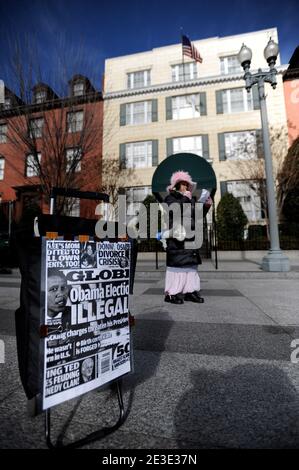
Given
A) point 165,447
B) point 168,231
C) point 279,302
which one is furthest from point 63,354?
point 279,302

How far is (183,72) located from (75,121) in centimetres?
1130

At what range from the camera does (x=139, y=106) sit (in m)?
18.6

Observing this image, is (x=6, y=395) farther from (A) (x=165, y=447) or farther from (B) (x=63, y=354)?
(A) (x=165, y=447)

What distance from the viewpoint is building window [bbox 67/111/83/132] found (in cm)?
1090

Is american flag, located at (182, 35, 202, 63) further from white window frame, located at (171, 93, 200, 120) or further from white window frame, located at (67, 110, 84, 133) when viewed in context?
white window frame, located at (67, 110, 84, 133)

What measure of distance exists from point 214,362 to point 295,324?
1.64m

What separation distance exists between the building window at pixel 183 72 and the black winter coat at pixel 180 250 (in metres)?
17.1

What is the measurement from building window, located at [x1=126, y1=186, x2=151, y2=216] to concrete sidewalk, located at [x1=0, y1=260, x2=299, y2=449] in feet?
48.8

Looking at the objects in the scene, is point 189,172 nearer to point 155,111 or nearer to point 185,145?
point 185,145

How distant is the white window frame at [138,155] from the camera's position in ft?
59.1

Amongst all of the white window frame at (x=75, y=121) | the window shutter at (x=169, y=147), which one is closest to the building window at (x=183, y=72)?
the window shutter at (x=169, y=147)

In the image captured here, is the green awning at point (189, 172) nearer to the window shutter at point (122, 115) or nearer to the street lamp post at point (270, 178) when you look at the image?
the street lamp post at point (270, 178)

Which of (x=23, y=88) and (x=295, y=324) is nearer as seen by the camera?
(x=295, y=324)

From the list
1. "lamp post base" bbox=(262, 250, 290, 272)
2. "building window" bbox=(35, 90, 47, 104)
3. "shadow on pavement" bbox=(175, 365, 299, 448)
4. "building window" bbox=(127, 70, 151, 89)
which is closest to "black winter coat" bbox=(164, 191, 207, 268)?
"shadow on pavement" bbox=(175, 365, 299, 448)
